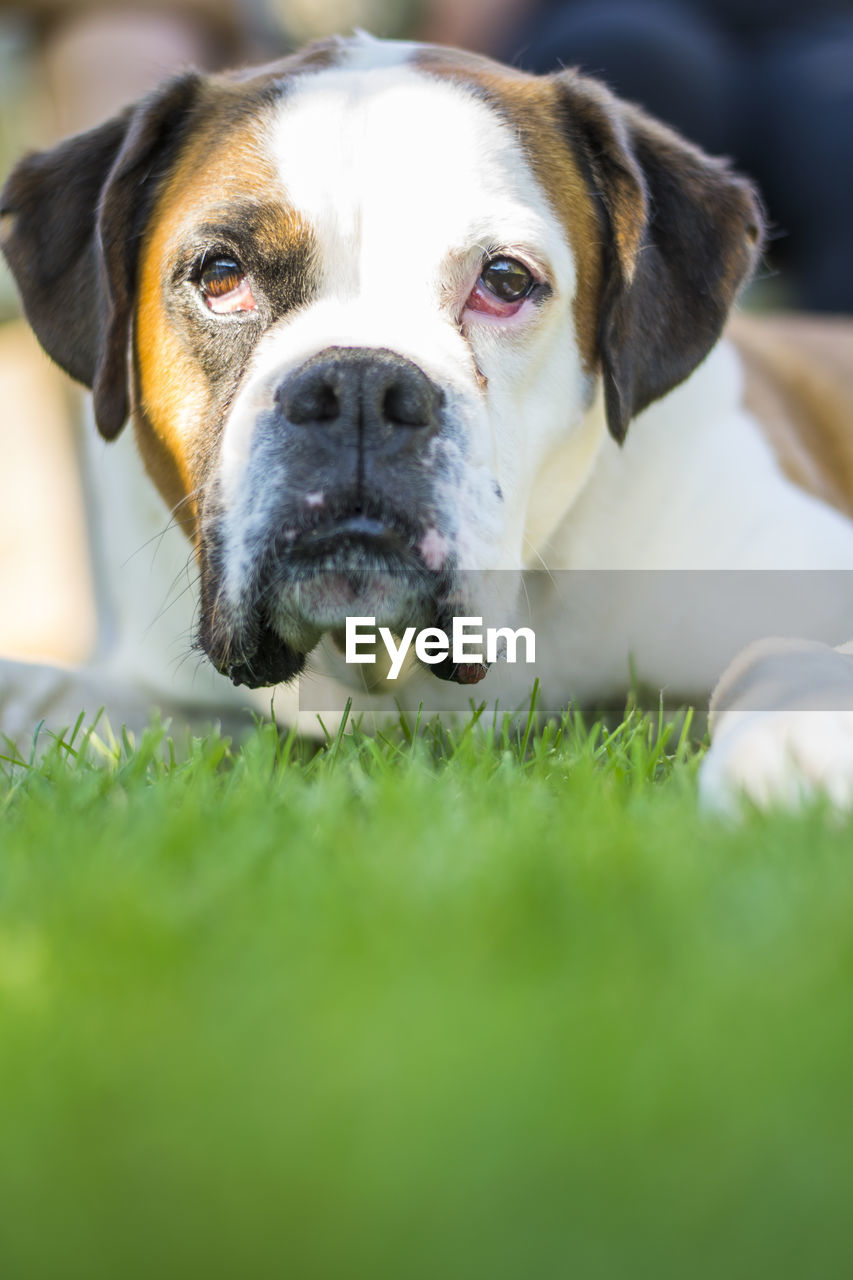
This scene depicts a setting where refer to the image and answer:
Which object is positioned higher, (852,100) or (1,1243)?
(852,100)

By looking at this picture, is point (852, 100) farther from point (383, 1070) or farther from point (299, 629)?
point (383, 1070)

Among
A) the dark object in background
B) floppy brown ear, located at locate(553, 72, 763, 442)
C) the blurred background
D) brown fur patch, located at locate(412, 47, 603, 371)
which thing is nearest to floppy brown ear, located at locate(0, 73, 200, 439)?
brown fur patch, located at locate(412, 47, 603, 371)

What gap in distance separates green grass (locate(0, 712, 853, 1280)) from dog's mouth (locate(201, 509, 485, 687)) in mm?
599

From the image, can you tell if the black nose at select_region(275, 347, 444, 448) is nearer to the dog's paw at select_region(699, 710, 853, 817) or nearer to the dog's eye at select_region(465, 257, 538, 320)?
the dog's eye at select_region(465, 257, 538, 320)

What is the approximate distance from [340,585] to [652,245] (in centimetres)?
89

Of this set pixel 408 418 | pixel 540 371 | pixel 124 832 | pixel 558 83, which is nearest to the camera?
pixel 124 832

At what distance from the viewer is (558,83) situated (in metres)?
2.38

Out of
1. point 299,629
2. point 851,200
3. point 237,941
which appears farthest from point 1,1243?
point 851,200

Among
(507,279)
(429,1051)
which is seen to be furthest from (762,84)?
(429,1051)

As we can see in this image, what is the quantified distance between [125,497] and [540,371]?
3.21 ft

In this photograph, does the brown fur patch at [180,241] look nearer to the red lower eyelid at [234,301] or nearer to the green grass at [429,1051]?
the red lower eyelid at [234,301]

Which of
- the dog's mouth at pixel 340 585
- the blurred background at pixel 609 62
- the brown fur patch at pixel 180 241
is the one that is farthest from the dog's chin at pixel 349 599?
the blurred background at pixel 609 62

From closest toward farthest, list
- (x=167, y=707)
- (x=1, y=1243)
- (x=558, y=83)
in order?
(x=1, y=1243), (x=558, y=83), (x=167, y=707)

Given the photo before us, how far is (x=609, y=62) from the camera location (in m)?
4.43
